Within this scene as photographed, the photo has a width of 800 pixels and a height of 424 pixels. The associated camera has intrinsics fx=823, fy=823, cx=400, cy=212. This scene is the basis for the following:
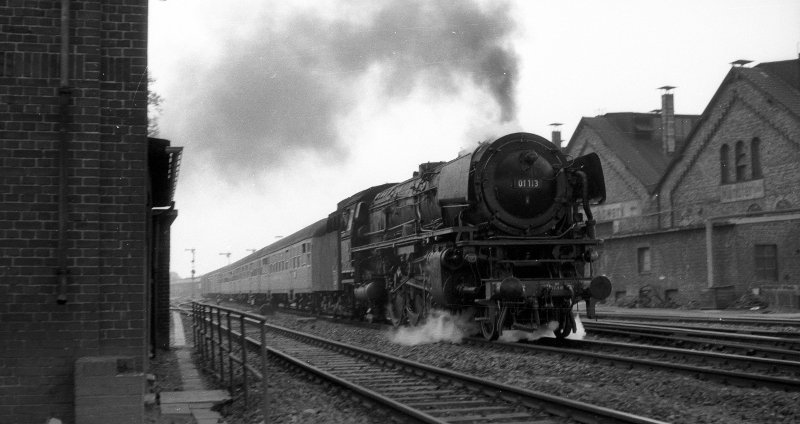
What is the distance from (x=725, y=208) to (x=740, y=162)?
1917 mm

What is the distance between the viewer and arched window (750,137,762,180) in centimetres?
3081

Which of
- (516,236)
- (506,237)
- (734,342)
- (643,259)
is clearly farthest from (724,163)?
(506,237)

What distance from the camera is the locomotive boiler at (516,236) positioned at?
13.0m

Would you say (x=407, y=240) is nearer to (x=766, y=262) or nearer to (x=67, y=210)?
(x=67, y=210)

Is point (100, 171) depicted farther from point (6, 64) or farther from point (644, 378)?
point (644, 378)

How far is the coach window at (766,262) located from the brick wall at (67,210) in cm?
2548

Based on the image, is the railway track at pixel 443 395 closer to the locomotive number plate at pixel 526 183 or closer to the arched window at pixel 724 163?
the locomotive number plate at pixel 526 183

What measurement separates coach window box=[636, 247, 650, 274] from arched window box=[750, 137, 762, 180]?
4.90 metres

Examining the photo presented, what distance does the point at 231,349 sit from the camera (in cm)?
984

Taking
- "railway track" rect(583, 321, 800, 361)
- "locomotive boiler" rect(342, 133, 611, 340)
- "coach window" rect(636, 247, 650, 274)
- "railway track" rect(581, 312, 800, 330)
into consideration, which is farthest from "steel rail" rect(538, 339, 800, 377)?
"coach window" rect(636, 247, 650, 274)

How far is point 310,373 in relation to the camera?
36.9 ft

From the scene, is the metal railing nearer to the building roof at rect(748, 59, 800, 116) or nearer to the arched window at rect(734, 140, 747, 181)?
the building roof at rect(748, 59, 800, 116)

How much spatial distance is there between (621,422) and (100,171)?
15.4ft

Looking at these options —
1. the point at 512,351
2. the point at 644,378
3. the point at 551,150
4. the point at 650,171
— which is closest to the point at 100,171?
the point at 644,378
